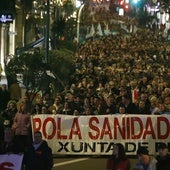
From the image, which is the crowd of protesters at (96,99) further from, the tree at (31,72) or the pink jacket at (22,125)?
the tree at (31,72)

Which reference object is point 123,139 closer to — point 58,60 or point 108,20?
point 58,60

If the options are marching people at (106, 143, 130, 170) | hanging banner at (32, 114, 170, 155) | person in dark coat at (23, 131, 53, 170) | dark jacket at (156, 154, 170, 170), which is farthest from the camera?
hanging banner at (32, 114, 170, 155)

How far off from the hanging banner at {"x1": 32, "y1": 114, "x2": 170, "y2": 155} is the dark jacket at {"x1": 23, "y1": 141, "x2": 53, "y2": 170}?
13.5 feet

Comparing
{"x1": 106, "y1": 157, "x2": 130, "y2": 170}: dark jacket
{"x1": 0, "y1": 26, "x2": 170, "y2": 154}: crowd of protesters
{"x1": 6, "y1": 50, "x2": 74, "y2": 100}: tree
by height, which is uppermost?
{"x1": 6, "y1": 50, "x2": 74, "y2": 100}: tree

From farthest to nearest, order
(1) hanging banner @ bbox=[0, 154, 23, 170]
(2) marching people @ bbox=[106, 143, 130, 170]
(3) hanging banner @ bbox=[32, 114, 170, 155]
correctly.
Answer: (3) hanging banner @ bbox=[32, 114, 170, 155], (1) hanging banner @ bbox=[0, 154, 23, 170], (2) marching people @ bbox=[106, 143, 130, 170]

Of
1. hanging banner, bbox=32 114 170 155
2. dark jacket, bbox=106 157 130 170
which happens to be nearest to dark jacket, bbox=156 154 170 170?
dark jacket, bbox=106 157 130 170

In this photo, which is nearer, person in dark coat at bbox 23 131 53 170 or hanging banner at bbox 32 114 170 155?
person in dark coat at bbox 23 131 53 170

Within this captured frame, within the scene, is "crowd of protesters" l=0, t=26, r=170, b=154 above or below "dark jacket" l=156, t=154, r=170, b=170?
above

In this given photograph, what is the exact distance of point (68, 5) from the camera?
59.2 m

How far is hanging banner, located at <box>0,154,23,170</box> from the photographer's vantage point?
10.1 m

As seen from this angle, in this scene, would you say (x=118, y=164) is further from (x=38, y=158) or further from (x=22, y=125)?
(x=22, y=125)

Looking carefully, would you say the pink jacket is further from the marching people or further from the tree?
the tree

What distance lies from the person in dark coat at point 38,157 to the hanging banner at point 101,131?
13.4 ft

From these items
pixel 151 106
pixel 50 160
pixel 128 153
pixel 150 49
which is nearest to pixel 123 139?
pixel 128 153
